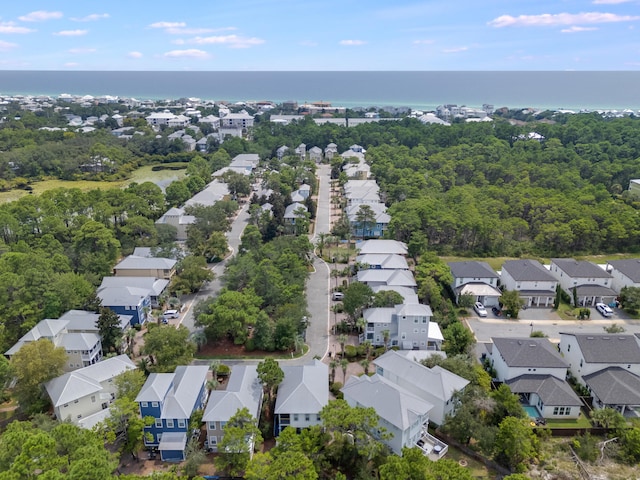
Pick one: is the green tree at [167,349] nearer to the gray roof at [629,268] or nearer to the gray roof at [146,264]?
the gray roof at [146,264]

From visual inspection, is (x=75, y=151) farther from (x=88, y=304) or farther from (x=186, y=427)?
(x=186, y=427)

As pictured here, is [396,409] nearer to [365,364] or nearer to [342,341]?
[365,364]

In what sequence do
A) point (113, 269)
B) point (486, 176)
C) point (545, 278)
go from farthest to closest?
point (486, 176)
point (113, 269)
point (545, 278)

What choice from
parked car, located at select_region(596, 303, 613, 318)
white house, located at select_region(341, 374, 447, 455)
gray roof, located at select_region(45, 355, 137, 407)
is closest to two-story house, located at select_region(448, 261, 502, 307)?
parked car, located at select_region(596, 303, 613, 318)

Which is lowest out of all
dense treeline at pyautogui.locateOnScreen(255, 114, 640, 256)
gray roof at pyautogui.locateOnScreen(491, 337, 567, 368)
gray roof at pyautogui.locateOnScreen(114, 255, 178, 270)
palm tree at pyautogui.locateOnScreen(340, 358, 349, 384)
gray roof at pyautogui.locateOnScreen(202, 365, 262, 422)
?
palm tree at pyautogui.locateOnScreen(340, 358, 349, 384)

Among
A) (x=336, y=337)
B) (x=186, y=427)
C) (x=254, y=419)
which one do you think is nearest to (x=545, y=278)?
(x=336, y=337)

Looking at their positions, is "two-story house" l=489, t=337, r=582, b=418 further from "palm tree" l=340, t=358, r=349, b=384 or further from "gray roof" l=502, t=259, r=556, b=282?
"gray roof" l=502, t=259, r=556, b=282
